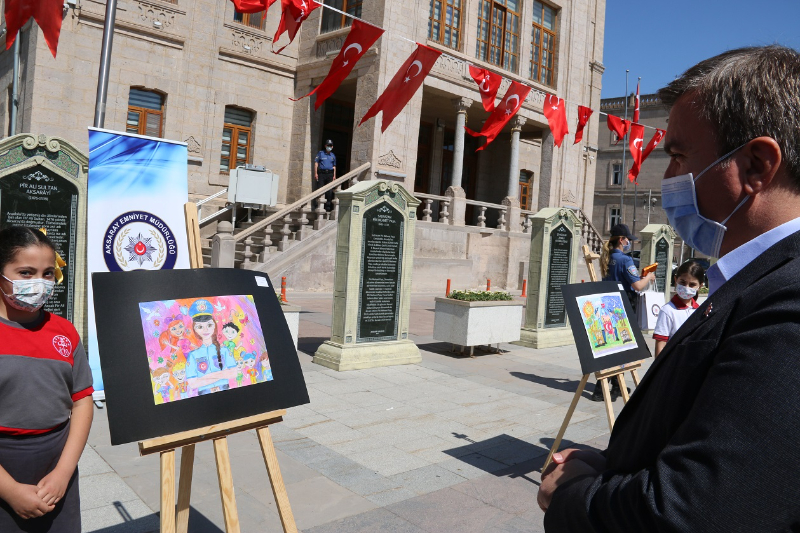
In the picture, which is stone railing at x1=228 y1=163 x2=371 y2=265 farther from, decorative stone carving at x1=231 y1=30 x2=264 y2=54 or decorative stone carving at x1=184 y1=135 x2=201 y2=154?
decorative stone carving at x1=231 y1=30 x2=264 y2=54

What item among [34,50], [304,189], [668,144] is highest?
[34,50]

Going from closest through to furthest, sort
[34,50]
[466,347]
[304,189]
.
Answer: [466,347] < [34,50] < [304,189]

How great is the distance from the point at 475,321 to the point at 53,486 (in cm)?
791

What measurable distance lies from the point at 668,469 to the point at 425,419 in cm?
548

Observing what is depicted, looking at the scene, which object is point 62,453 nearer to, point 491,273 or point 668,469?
point 668,469

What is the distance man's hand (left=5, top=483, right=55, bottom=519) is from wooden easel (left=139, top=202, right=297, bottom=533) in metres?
0.40

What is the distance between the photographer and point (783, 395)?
1093 mm

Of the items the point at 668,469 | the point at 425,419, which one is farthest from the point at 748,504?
the point at 425,419

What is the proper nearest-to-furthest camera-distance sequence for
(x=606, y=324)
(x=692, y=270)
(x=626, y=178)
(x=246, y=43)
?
(x=606, y=324) → (x=692, y=270) → (x=246, y=43) → (x=626, y=178)

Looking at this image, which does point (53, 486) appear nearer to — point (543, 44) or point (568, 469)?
point (568, 469)

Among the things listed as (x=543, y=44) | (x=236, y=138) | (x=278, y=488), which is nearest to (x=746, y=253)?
(x=278, y=488)

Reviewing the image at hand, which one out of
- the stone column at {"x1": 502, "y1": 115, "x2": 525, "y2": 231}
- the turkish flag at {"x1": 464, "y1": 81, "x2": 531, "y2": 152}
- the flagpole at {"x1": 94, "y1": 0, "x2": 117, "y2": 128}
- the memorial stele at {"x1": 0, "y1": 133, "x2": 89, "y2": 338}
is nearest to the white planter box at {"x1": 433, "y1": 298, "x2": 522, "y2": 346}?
the turkish flag at {"x1": 464, "y1": 81, "x2": 531, "y2": 152}

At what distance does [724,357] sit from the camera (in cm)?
119

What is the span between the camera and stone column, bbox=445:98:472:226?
21031mm
